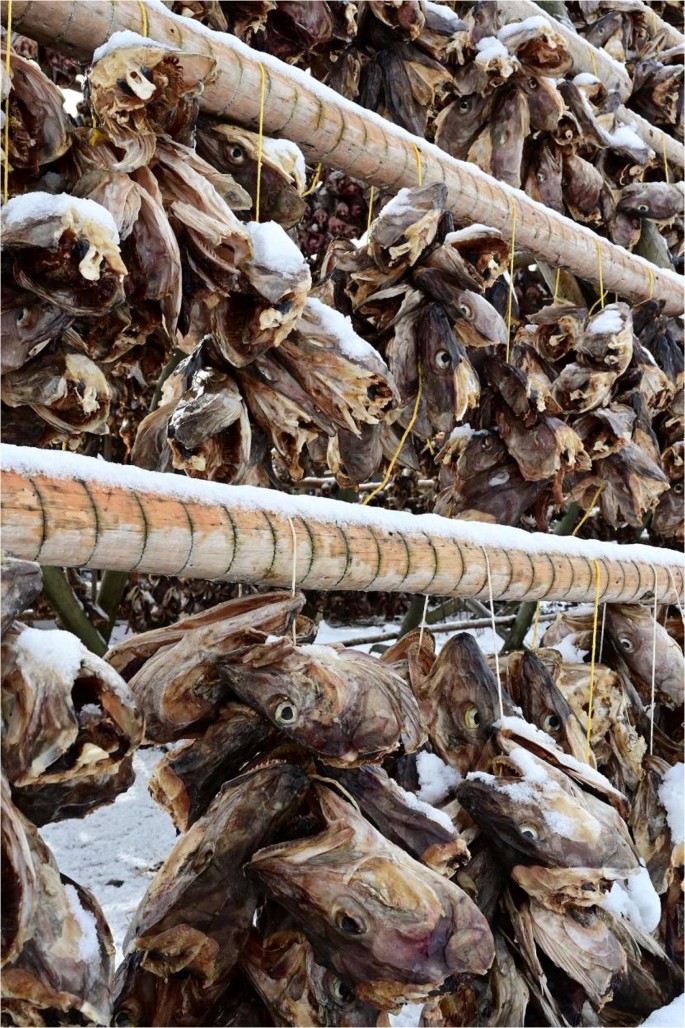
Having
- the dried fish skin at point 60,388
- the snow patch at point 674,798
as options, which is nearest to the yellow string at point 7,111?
the dried fish skin at point 60,388

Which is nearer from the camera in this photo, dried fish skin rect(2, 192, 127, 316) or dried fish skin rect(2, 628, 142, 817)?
dried fish skin rect(2, 628, 142, 817)

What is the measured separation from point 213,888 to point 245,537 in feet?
0.94

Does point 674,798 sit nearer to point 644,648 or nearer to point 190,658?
point 644,648

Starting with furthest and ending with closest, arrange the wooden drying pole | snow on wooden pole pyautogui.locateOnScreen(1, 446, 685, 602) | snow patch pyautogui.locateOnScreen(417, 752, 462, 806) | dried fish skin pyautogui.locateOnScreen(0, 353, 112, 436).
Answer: the wooden drying pole < snow patch pyautogui.locateOnScreen(417, 752, 462, 806) < dried fish skin pyautogui.locateOnScreen(0, 353, 112, 436) < snow on wooden pole pyautogui.locateOnScreen(1, 446, 685, 602)

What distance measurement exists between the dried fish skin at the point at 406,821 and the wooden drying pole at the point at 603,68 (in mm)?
1443

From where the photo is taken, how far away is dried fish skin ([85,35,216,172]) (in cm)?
77

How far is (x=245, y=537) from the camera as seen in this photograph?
0.83 m

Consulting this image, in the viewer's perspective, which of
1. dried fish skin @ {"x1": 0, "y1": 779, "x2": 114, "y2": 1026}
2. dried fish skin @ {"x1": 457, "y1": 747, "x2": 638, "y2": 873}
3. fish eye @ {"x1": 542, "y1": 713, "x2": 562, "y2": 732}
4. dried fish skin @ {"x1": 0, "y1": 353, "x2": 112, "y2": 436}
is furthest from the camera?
fish eye @ {"x1": 542, "y1": 713, "x2": 562, "y2": 732}

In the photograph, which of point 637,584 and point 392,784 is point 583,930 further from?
point 637,584

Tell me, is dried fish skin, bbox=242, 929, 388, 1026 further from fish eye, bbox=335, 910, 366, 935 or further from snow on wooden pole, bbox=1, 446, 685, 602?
snow on wooden pole, bbox=1, 446, 685, 602

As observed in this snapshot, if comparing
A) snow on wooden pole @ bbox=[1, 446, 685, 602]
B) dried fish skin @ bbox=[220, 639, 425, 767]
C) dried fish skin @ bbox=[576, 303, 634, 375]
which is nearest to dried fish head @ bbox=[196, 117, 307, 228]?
snow on wooden pole @ bbox=[1, 446, 685, 602]

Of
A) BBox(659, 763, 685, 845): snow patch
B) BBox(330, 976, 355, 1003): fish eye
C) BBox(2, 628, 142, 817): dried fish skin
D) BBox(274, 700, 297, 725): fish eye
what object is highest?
BBox(2, 628, 142, 817): dried fish skin

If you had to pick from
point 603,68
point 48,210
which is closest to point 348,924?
point 48,210

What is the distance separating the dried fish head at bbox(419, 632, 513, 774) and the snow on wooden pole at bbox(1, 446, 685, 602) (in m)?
0.07
